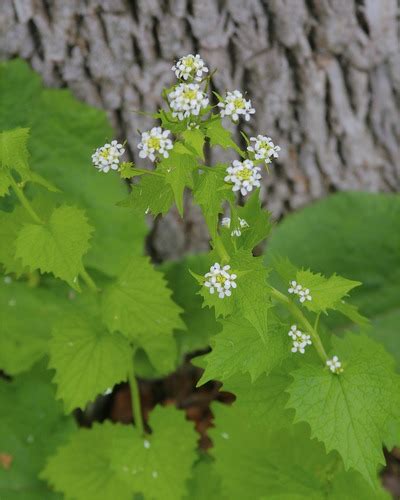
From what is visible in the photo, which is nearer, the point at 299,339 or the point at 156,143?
the point at 156,143

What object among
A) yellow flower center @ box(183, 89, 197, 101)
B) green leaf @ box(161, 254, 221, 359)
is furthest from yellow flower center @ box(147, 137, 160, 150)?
green leaf @ box(161, 254, 221, 359)

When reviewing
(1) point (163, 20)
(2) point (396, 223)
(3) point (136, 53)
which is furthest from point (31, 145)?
(2) point (396, 223)

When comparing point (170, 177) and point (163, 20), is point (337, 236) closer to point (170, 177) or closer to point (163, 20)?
point (163, 20)

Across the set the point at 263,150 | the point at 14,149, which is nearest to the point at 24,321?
the point at 14,149

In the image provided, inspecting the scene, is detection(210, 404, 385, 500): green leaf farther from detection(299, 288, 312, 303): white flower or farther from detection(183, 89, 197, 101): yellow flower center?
detection(183, 89, 197, 101): yellow flower center

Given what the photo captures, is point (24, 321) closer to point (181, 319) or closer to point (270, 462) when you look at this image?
point (181, 319)

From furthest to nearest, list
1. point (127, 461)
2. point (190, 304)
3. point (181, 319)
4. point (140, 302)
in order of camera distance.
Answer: point (190, 304)
point (181, 319)
point (127, 461)
point (140, 302)
